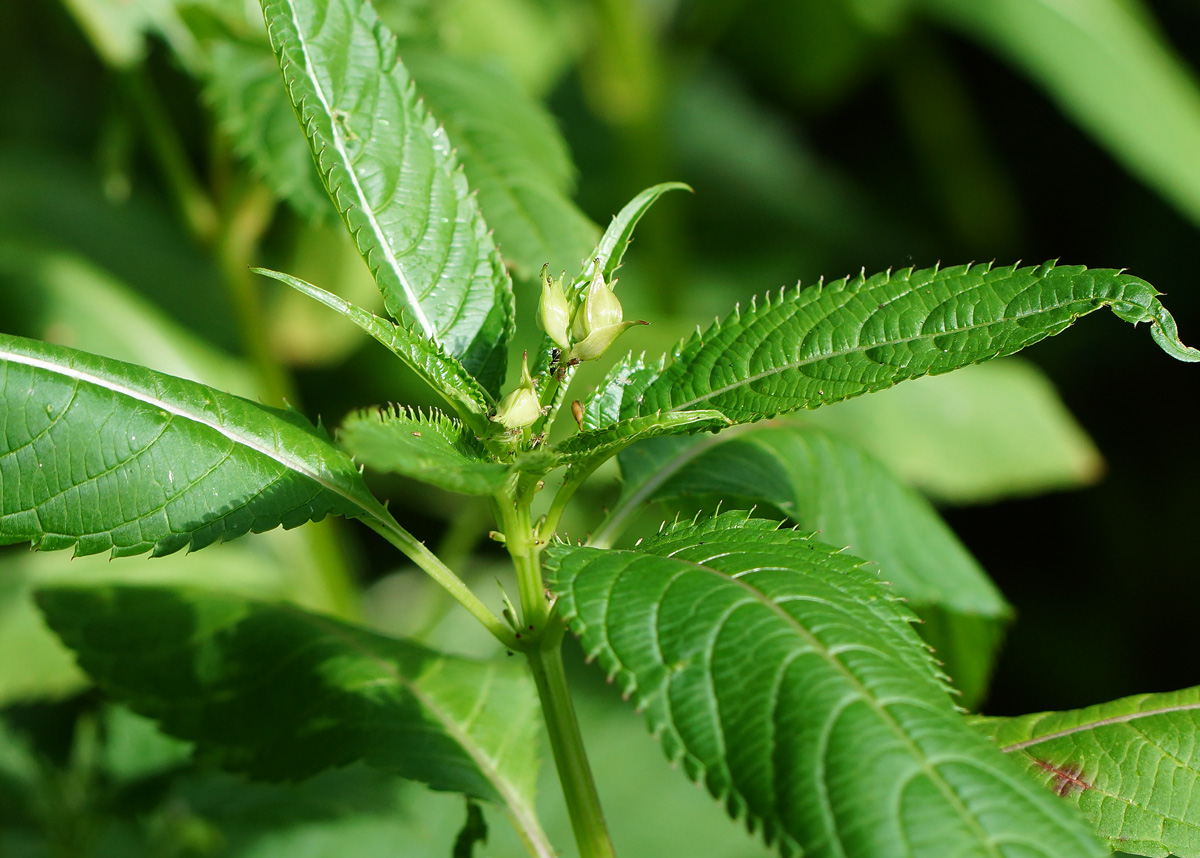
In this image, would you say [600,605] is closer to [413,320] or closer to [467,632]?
[413,320]

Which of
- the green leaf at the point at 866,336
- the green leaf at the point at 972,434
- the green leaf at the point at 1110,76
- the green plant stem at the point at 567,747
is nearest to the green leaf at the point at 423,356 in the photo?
the green leaf at the point at 866,336

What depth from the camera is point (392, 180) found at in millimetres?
1146

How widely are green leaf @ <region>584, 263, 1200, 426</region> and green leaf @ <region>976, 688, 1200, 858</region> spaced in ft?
1.41

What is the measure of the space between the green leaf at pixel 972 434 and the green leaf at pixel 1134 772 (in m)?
1.41

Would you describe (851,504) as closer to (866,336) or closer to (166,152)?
(866,336)

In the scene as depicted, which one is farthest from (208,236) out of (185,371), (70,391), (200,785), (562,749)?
(562,749)

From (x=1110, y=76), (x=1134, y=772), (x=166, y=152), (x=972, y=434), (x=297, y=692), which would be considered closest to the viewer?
(x=1134, y=772)

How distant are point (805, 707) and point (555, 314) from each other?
42 centimetres

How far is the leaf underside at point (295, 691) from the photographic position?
1.28 m

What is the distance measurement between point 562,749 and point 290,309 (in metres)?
2.39

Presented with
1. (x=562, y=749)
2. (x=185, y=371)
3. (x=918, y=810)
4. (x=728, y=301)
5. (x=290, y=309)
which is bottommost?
(x=918, y=810)

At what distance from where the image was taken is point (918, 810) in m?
0.74

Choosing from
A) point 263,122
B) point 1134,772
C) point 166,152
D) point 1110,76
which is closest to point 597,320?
point 1134,772

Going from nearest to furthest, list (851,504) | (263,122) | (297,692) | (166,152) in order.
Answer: (297,692) < (851,504) < (263,122) < (166,152)
